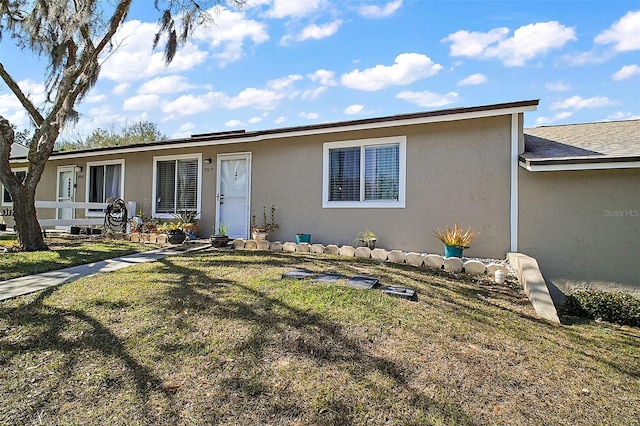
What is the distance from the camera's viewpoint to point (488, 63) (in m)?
9.88

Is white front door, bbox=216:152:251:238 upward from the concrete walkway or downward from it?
upward

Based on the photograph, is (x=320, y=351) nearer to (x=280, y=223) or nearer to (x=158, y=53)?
(x=280, y=223)

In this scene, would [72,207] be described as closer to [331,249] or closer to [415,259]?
[331,249]

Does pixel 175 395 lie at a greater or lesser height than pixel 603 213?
lesser

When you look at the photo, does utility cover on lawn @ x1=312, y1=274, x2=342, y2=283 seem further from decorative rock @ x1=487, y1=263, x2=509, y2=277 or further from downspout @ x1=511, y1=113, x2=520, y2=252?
downspout @ x1=511, y1=113, x2=520, y2=252

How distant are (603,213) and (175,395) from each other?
6774mm

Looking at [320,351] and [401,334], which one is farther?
[401,334]

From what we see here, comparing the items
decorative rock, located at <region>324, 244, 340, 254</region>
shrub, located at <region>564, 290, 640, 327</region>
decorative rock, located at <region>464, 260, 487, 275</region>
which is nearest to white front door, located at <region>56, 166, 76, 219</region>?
decorative rock, located at <region>324, 244, 340, 254</region>

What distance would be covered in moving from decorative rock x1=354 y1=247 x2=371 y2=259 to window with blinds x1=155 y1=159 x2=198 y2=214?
5056 millimetres

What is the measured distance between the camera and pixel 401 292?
14.1 ft

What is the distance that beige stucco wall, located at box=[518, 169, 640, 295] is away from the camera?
5.81 metres

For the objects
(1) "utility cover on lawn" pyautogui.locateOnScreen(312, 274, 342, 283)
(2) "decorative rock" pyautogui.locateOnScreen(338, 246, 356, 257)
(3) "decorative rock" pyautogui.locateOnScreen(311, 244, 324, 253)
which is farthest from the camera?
(3) "decorative rock" pyautogui.locateOnScreen(311, 244, 324, 253)

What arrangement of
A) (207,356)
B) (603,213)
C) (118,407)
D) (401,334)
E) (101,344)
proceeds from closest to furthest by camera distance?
(118,407) → (207,356) → (101,344) → (401,334) → (603,213)

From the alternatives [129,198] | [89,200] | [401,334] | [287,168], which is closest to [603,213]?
[401,334]
